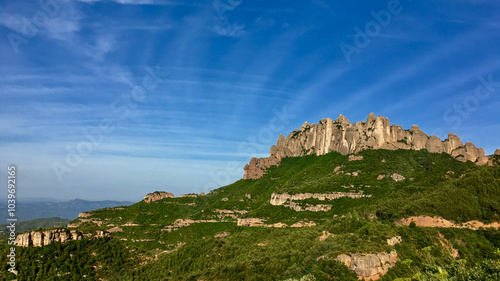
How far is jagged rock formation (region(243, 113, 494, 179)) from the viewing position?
141500mm

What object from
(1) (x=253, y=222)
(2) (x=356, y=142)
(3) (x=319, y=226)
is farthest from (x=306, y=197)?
(2) (x=356, y=142)

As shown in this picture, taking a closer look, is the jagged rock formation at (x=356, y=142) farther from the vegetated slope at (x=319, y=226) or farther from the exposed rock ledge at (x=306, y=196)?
the exposed rock ledge at (x=306, y=196)

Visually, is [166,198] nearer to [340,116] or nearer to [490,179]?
[340,116]

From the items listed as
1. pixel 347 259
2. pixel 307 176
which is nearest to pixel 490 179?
pixel 347 259

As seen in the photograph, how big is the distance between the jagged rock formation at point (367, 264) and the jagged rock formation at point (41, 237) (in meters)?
42.3

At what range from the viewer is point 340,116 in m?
170

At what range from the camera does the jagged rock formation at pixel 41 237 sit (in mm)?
44875

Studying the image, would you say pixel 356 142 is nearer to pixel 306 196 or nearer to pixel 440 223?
pixel 306 196

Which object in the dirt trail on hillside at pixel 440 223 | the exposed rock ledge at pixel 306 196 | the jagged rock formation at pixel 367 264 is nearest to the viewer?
the jagged rock formation at pixel 367 264

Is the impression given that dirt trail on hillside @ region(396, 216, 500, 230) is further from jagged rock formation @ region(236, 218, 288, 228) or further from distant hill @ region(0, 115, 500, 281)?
jagged rock formation @ region(236, 218, 288, 228)

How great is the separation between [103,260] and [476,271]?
162ft

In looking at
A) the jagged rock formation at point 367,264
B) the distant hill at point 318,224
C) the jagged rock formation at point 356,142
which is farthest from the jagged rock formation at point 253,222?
the jagged rock formation at point 367,264

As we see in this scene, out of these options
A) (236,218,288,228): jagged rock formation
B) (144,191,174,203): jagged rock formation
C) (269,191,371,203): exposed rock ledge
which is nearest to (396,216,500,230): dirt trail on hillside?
(269,191,371,203): exposed rock ledge

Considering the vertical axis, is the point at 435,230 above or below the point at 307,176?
below
